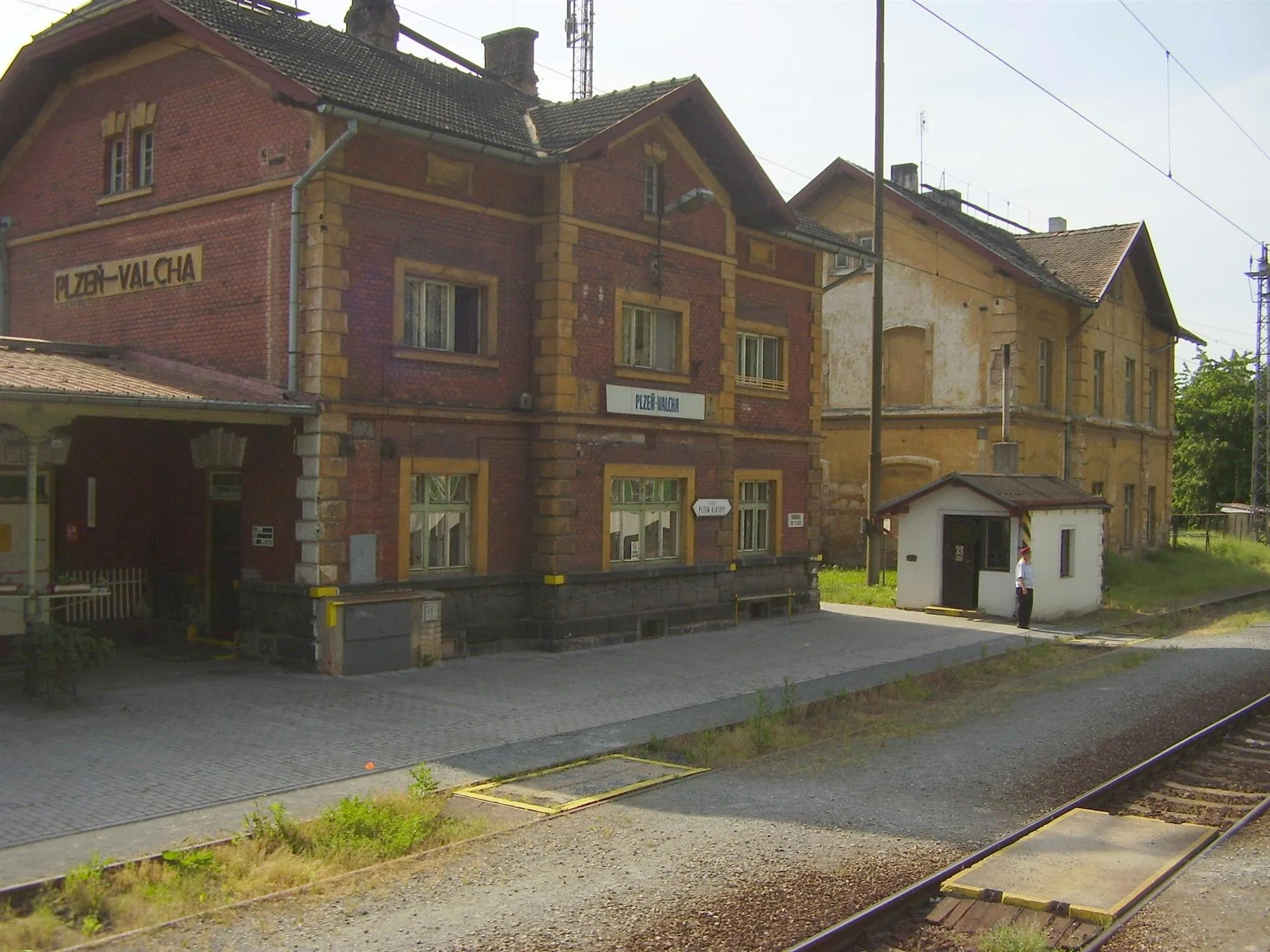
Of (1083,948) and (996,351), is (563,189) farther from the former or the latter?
(996,351)

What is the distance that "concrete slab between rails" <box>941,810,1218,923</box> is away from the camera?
6645 mm

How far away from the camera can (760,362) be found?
20.5m

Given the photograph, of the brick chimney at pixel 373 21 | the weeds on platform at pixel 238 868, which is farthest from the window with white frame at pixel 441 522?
the brick chimney at pixel 373 21

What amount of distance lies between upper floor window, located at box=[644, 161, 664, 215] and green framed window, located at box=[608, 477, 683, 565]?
3.98 m

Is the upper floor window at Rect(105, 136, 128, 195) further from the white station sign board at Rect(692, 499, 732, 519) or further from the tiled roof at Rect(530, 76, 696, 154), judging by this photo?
the white station sign board at Rect(692, 499, 732, 519)

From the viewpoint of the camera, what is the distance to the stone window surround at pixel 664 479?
16984 millimetres

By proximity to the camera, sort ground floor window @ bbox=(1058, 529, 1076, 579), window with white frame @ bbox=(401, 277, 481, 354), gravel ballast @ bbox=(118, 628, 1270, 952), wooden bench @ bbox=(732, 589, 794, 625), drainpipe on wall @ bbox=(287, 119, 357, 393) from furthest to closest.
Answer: ground floor window @ bbox=(1058, 529, 1076, 579) → wooden bench @ bbox=(732, 589, 794, 625) → window with white frame @ bbox=(401, 277, 481, 354) → drainpipe on wall @ bbox=(287, 119, 357, 393) → gravel ballast @ bbox=(118, 628, 1270, 952)

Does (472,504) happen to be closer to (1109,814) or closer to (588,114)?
(588,114)

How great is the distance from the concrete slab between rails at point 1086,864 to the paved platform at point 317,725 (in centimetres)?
404

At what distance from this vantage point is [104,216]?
1642 cm

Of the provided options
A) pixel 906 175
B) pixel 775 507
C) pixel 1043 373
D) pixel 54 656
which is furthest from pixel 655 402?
pixel 906 175

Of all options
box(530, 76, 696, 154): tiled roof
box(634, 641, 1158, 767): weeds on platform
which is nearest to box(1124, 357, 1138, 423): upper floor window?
box(634, 641, 1158, 767): weeds on platform

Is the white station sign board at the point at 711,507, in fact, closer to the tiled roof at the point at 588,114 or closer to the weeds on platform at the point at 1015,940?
the tiled roof at the point at 588,114

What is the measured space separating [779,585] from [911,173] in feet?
59.9
